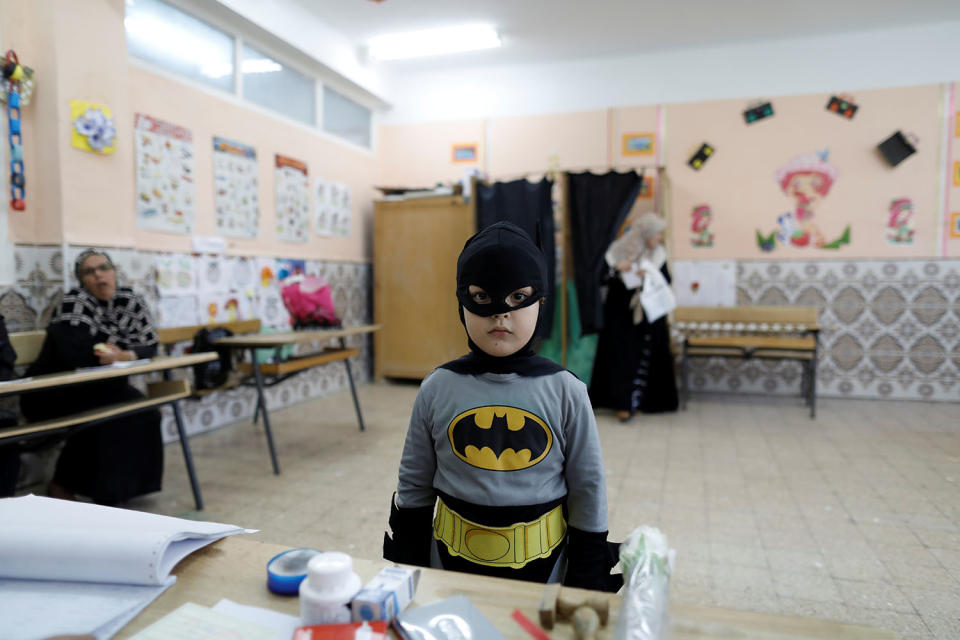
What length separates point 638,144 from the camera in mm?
5234

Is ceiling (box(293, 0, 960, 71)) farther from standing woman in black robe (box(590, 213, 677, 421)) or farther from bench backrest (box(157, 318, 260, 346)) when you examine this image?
bench backrest (box(157, 318, 260, 346))

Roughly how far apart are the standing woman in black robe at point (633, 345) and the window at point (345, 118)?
9.08ft

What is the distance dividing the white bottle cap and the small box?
0.01 metres

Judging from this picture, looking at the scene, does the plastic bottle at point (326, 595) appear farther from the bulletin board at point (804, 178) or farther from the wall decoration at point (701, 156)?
the wall decoration at point (701, 156)

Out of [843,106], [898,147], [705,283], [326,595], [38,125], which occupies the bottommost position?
[326,595]

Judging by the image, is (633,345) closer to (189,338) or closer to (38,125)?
(189,338)

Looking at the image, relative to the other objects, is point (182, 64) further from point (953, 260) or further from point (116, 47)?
point (953, 260)

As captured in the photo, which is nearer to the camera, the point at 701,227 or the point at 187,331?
the point at 187,331

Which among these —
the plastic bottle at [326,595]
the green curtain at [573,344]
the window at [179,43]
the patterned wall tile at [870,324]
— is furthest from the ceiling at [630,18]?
the plastic bottle at [326,595]

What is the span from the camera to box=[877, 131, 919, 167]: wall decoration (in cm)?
467

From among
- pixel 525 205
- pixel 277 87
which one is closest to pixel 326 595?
pixel 525 205

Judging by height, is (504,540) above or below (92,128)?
below

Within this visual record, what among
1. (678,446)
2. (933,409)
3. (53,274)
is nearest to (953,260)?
(933,409)

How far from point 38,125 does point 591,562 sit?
10.7 ft
